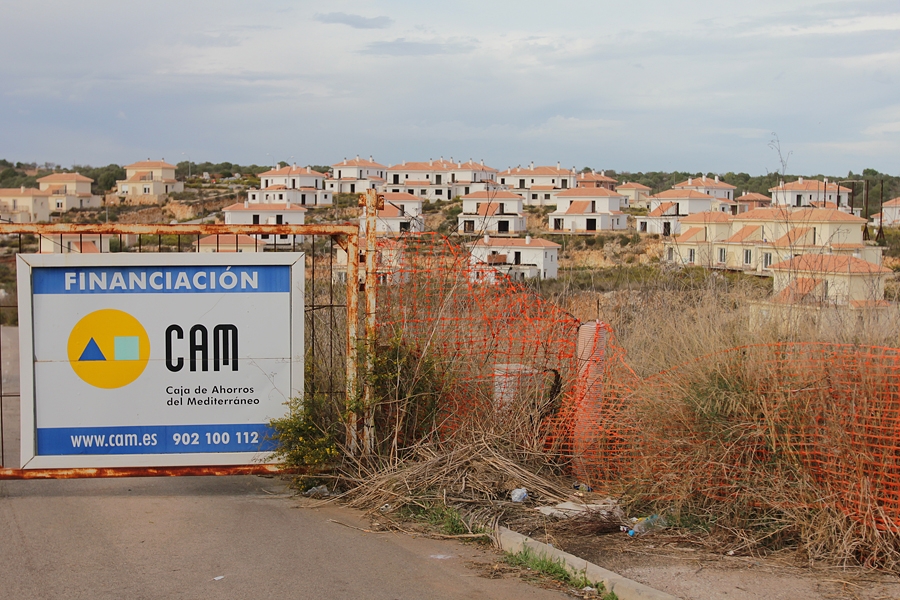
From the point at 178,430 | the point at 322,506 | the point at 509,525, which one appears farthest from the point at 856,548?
the point at 178,430

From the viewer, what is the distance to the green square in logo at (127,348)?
6609mm

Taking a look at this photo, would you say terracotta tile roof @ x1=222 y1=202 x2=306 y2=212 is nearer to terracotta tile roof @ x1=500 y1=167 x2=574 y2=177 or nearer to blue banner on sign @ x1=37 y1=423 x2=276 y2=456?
terracotta tile roof @ x1=500 y1=167 x2=574 y2=177

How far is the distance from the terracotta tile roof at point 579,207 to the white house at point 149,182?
2322 inches

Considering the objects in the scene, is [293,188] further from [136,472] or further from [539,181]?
[136,472]

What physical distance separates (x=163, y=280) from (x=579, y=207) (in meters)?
99.6

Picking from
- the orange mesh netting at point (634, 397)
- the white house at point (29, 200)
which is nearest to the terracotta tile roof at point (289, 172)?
the white house at point (29, 200)

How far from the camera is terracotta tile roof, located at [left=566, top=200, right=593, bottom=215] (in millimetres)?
103562

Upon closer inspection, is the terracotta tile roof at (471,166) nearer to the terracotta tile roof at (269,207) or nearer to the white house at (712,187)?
the white house at (712,187)

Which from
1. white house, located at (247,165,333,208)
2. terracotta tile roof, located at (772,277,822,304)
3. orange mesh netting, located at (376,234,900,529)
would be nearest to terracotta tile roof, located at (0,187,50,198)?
white house, located at (247,165,333,208)

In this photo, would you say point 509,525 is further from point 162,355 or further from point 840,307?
point 840,307

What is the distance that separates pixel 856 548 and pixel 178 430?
15.7 ft

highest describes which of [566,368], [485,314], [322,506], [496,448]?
[485,314]

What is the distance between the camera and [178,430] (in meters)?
6.63

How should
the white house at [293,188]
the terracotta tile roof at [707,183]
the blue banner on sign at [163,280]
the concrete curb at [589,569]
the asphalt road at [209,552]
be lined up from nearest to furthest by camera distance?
the concrete curb at [589,569], the asphalt road at [209,552], the blue banner on sign at [163,280], the white house at [293,188], the terracotta tile roof at [707,183]
